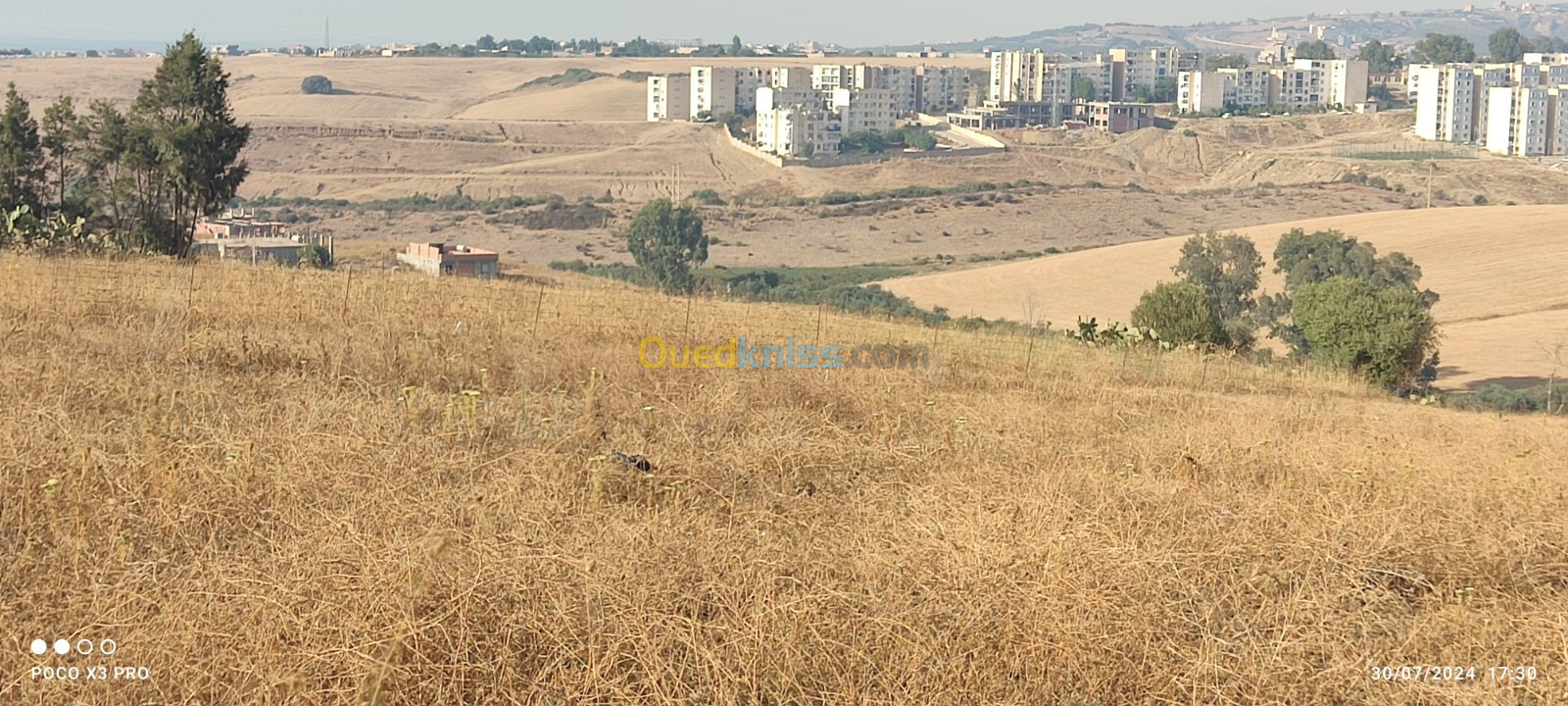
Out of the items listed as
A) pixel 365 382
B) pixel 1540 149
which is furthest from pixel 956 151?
pixel 365 382

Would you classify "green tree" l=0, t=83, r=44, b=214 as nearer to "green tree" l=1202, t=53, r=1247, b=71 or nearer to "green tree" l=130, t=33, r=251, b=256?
"green tree" l=130, t=33, r=251, b=256

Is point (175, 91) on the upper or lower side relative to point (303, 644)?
upper

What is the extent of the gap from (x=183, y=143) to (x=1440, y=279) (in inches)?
1831

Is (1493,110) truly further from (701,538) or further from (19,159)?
(701,538)

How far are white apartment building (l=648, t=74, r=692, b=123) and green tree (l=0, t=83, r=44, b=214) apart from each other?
353 ft

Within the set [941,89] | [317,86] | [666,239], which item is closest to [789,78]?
[941,89]

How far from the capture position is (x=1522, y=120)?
365 ft

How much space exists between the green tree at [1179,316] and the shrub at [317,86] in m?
135

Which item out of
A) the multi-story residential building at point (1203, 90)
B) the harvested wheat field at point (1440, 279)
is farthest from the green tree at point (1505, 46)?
the harvested wheat field at point (1440, 279)

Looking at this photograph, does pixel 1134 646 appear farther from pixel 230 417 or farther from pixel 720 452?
pixel 230 417

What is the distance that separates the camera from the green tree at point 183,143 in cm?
2122

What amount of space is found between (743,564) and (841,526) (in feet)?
2.72

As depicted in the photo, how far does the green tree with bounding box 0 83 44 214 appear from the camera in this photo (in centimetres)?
2317

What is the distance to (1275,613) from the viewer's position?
4.42m
